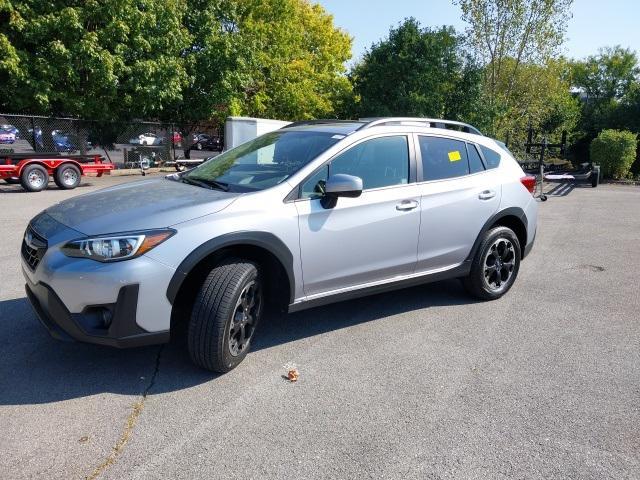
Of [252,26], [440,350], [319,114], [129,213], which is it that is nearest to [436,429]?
[440,350]

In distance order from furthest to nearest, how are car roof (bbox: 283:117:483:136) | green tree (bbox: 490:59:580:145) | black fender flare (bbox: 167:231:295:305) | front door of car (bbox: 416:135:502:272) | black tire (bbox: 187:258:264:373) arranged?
green tree (bbox: 490:59:580:145) → front door of car (bbox: 416:135:502:272) → car roof (bbox: 283:117:483:136) → black tire (bbox: 187:258:264:373) → black fender flare (bbox: 167:231:295:305)

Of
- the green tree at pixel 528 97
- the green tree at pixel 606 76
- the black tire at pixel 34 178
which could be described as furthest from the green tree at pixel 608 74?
the black tire at pixel 34 178

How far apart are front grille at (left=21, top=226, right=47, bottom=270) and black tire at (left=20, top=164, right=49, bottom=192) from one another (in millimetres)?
11173

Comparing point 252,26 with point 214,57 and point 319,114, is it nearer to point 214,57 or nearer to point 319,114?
point 214,57

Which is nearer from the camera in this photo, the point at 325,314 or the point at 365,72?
the point at 325,314

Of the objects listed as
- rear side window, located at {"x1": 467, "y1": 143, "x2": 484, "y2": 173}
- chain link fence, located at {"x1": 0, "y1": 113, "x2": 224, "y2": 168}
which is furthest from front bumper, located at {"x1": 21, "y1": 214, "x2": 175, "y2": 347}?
chain link fence, located at {"x1": 0, "y1": 113, "x2": 224, "y2": 168}

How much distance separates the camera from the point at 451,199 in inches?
185

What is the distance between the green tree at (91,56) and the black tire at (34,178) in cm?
368

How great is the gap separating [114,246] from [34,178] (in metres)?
12.3

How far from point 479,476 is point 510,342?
6.14 feet

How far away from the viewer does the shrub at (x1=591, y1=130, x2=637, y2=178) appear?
73.2 ft

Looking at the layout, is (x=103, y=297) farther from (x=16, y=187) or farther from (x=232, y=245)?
(x=16, y=187)

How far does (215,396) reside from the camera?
10.9 feet

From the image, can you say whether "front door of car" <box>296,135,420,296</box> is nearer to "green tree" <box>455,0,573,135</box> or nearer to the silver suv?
the silver suv
